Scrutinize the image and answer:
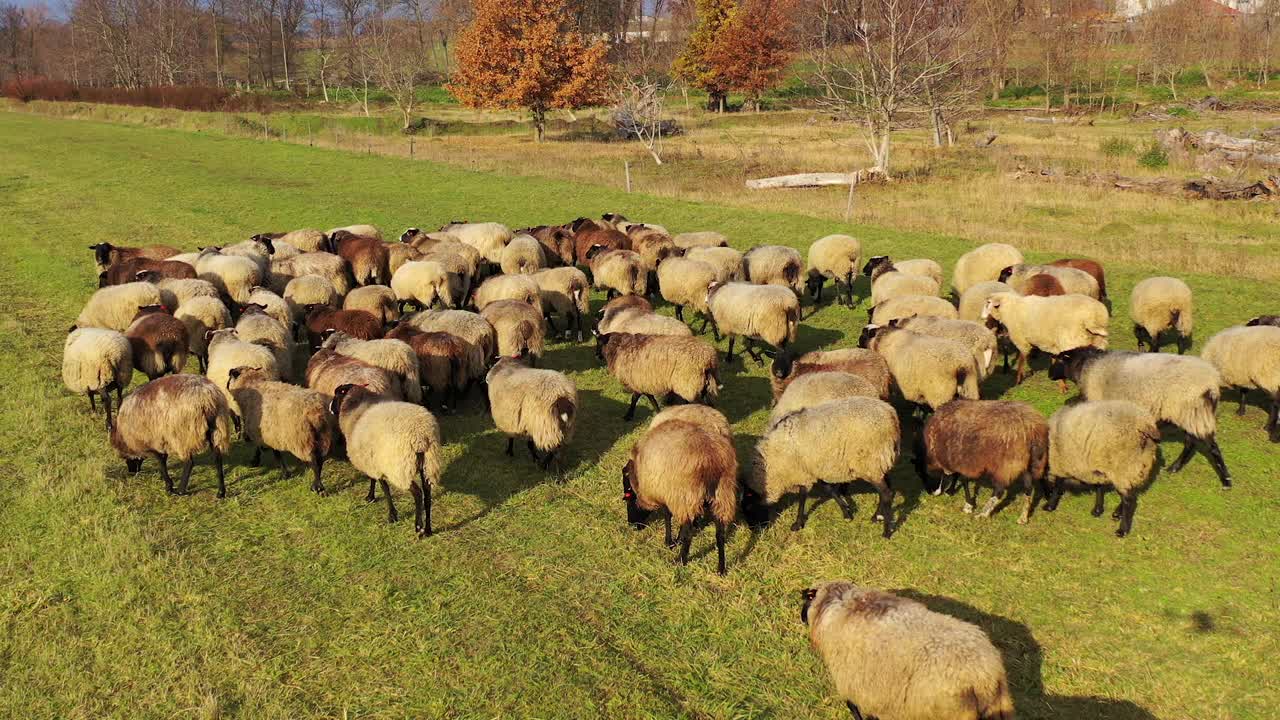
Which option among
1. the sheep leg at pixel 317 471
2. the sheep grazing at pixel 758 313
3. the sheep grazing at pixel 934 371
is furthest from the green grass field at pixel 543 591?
the sheep grazing at pixel 758 313

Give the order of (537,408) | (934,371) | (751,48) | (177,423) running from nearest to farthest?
1. (177,423)
2. (537,408)
3. (934,371)
4. (751,48)

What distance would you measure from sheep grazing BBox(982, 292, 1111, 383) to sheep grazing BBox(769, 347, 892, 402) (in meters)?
2.99

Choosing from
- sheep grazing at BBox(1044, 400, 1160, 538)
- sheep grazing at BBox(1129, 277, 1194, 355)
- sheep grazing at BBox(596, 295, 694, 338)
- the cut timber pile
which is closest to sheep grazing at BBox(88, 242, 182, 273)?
sheep grazing at BBox(596, 295, 694, 338)

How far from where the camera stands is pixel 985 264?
14.2m

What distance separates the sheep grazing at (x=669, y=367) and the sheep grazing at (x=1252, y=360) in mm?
5852

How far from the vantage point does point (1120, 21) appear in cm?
7806

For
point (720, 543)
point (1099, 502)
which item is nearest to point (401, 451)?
point (720, 543)

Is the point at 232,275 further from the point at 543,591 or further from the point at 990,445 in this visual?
the point at 990,445

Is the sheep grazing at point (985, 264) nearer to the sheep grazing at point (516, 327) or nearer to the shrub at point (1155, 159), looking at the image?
the sheep grazing at point (516, 327)

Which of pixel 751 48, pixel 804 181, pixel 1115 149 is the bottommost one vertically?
pixel 804 181

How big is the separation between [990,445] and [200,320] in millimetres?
10558

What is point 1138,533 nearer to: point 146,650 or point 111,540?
point 146,650

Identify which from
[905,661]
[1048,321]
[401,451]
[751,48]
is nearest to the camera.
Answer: [905,661]

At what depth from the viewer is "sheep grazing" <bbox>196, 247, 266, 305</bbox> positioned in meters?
13.3
